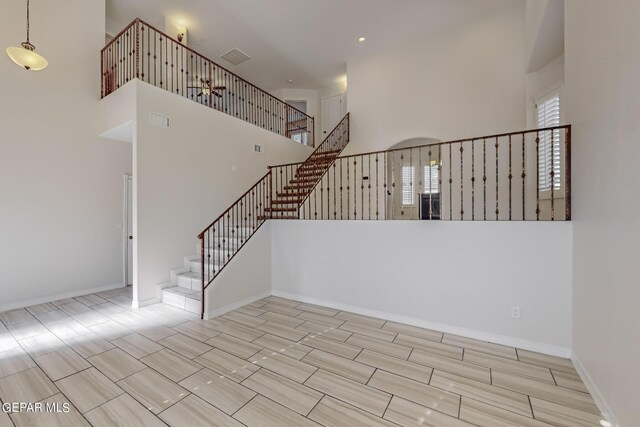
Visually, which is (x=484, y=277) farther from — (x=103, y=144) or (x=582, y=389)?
(x=103, y=144)

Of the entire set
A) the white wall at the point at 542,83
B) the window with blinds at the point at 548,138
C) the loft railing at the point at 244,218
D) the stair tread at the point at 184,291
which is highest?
the white wall at the point at 542,83

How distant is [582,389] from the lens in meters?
2.26

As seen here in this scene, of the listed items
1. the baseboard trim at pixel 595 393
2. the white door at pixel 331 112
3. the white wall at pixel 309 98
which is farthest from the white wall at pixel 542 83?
the white wall at pixel 309 98

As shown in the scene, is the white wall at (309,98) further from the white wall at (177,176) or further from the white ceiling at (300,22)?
the white wall at (177,176)

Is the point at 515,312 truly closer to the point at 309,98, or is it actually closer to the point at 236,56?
the point at 236,56

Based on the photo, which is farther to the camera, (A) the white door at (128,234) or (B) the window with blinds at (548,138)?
(A) the white door at (128,234)

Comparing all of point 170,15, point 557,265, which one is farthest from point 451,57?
point 170,15

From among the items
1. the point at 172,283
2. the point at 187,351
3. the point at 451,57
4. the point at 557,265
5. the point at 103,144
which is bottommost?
the point at 187,351

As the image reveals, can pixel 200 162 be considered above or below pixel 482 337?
above

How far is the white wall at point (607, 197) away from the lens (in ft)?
5.41

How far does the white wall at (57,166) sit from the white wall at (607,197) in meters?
7.11

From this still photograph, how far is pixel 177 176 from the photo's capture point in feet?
16.1

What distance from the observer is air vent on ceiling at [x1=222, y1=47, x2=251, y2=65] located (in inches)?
295

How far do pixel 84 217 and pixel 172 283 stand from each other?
85.6 inches
